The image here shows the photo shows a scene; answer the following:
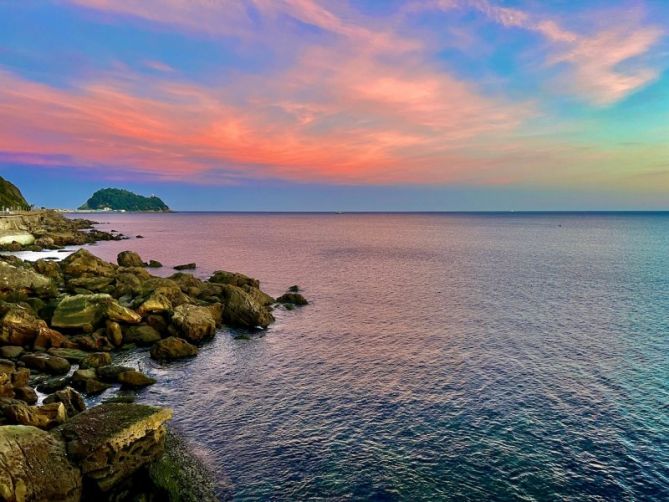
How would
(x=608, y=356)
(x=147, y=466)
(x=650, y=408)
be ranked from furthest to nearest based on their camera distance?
1. (x=608, y=356)
2. (x=650, y=408)
3. (x=147, y=466)

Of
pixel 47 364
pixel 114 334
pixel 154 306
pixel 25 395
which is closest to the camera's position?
pixel 25 395

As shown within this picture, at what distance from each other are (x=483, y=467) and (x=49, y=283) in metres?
46.1

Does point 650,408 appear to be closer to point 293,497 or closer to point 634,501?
point 634,501

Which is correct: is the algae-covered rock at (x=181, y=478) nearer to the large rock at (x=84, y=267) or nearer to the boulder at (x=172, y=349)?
the boulder at (x=172, y=349)

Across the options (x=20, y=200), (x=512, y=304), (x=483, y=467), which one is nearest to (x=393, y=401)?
(x=483, y=467)

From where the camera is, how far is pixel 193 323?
134 feet

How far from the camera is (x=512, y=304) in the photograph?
5572 centimetres

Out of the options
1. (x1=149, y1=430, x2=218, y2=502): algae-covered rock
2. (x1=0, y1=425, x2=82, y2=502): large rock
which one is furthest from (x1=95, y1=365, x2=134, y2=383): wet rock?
(x1=0, y1=425, x2=82, y2=502): large rock

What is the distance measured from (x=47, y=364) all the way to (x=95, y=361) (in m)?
3.06

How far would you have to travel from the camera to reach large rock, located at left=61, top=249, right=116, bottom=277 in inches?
2237

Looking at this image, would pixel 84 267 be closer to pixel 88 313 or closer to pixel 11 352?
pixel 88 313

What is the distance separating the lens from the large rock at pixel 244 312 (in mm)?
46250

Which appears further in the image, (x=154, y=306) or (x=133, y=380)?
(x=154, y=306)

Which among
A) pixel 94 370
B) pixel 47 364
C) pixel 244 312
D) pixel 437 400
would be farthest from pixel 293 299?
pixel 437 400
